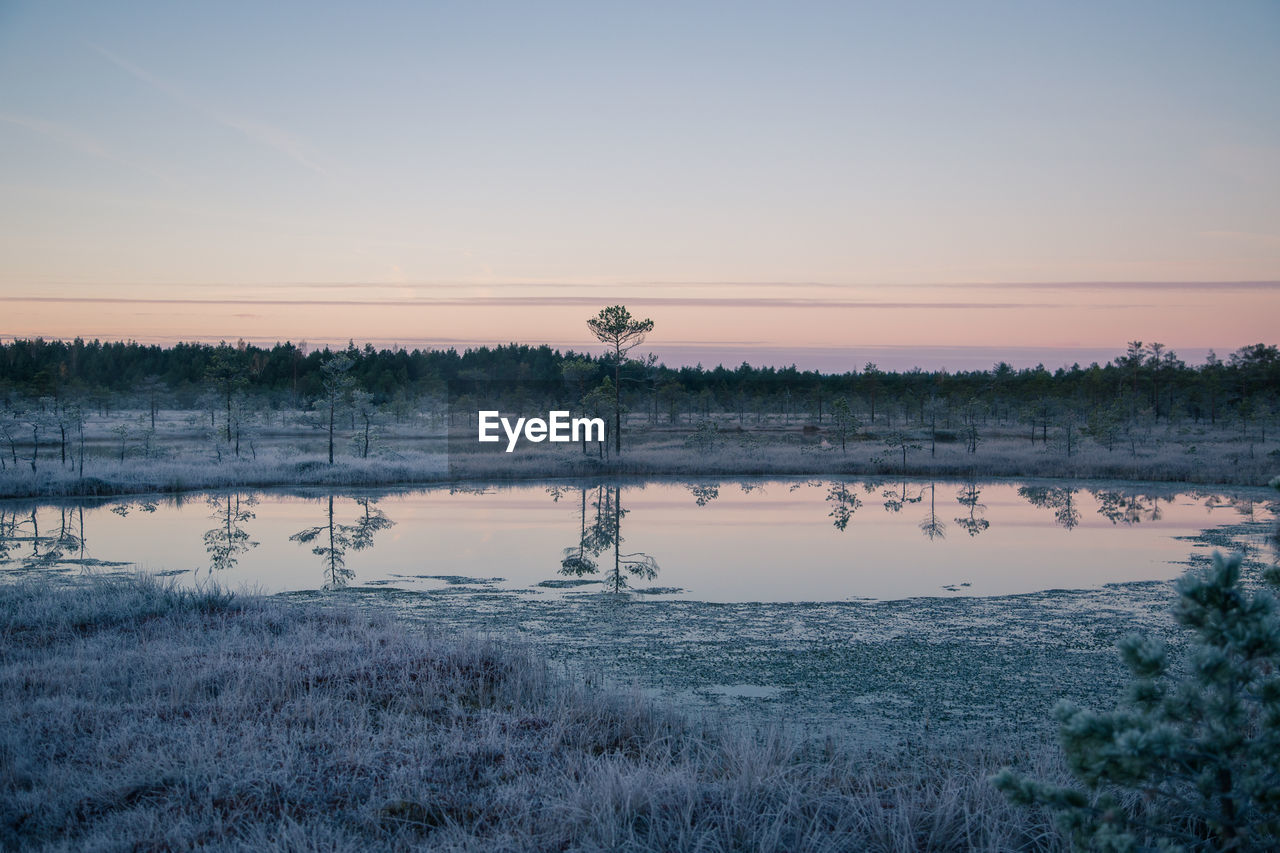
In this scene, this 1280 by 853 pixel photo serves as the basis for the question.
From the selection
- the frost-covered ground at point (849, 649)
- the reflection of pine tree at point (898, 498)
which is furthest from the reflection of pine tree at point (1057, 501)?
the frost-covered ground at point (849, 649)

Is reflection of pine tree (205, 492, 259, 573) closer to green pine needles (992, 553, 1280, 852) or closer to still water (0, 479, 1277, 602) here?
still water (0, 479, 1277, 602)

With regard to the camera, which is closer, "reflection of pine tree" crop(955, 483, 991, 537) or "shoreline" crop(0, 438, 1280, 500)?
"reflection of pine tree" crop(955, 483, 991, 537)

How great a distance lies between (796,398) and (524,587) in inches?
3531

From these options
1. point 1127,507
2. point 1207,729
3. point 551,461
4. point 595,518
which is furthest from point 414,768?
point 551,461

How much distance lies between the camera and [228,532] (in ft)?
72.6

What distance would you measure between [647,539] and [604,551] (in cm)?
217

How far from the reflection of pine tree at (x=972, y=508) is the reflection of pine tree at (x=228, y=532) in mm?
19602

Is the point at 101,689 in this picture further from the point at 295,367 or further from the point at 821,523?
the point at 295,367

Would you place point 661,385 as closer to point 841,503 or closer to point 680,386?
point 680,386

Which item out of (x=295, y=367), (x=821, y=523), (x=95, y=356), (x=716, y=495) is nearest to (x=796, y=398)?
(x=295, y=367)

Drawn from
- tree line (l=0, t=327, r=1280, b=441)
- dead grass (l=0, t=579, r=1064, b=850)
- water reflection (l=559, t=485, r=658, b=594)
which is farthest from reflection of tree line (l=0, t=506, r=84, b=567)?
tree line (l=0, t=327, r=1280, b=441)

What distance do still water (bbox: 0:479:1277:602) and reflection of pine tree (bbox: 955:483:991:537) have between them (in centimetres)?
12

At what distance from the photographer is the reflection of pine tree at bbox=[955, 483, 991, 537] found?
2328 cm

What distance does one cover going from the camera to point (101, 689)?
295 inches
